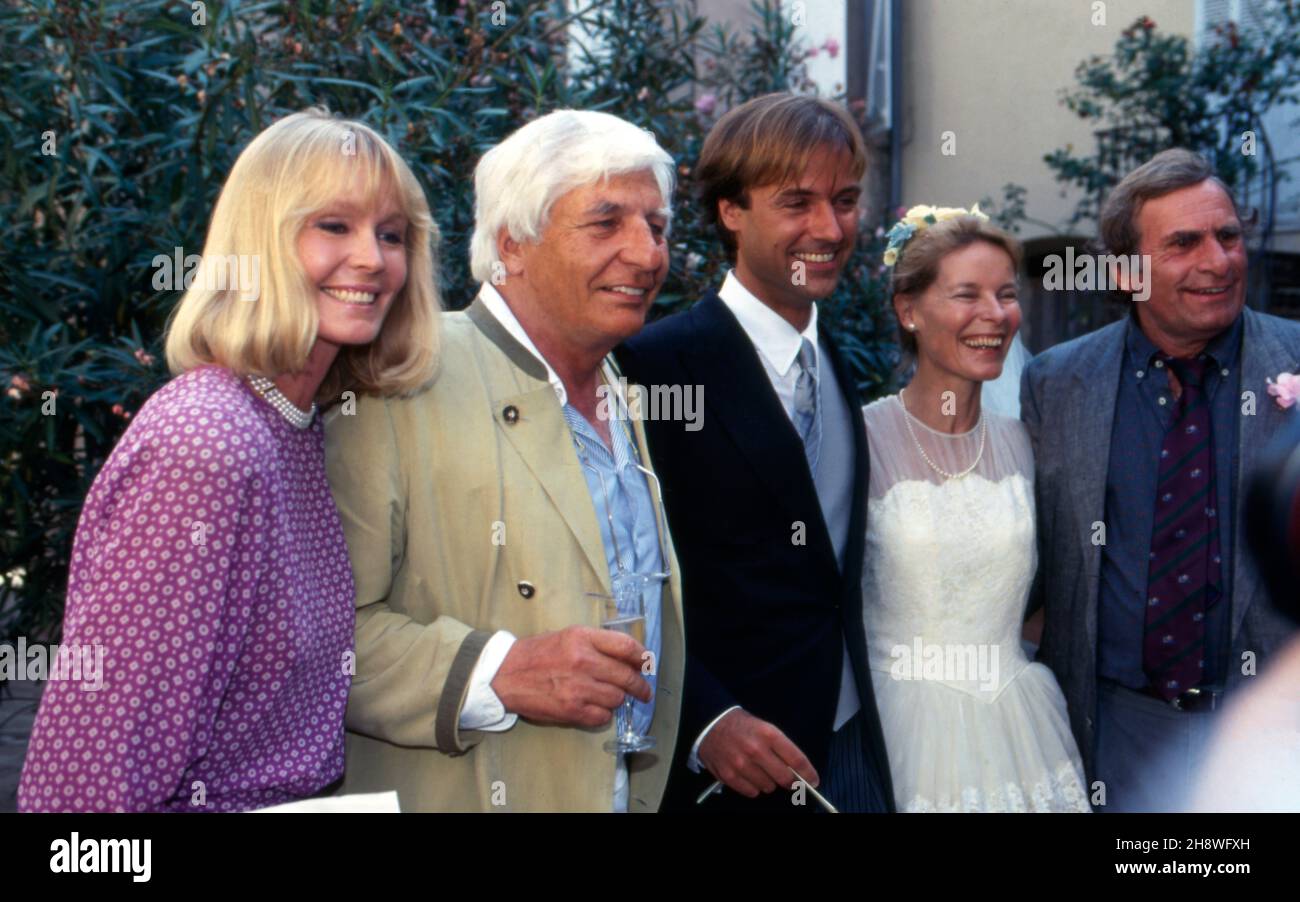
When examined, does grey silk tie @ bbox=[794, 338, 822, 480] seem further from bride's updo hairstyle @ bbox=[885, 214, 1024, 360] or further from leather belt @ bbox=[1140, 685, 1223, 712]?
leather belt @ bbox=[1140, 685, 1223, 712]

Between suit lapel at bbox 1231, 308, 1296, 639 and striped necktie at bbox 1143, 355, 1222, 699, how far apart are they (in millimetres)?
55

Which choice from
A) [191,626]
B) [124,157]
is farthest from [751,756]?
[124,157]

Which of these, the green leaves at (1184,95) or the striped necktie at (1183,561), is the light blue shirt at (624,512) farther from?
the green leaves at (1184,95)

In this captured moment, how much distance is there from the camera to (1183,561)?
3.50 metres

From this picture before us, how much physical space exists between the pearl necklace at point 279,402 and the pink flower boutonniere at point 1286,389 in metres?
2.20

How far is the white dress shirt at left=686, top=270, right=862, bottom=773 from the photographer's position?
3451 millimetres

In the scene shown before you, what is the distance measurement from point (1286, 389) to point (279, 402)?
229cm

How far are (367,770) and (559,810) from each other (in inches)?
14.4

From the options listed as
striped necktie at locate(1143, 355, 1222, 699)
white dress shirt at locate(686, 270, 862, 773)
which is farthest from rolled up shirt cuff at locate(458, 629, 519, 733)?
striped necktie at locate(1143, 355, 1222, 699)

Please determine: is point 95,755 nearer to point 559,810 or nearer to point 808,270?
point 559,810

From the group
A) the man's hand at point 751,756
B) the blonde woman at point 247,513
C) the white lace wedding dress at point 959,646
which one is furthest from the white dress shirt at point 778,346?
the blonde woman at point 247,513

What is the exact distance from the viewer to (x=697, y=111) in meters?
5.97

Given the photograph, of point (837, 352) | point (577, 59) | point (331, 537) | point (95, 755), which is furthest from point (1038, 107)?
point (95, 755)

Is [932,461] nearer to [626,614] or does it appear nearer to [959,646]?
[959,646]
